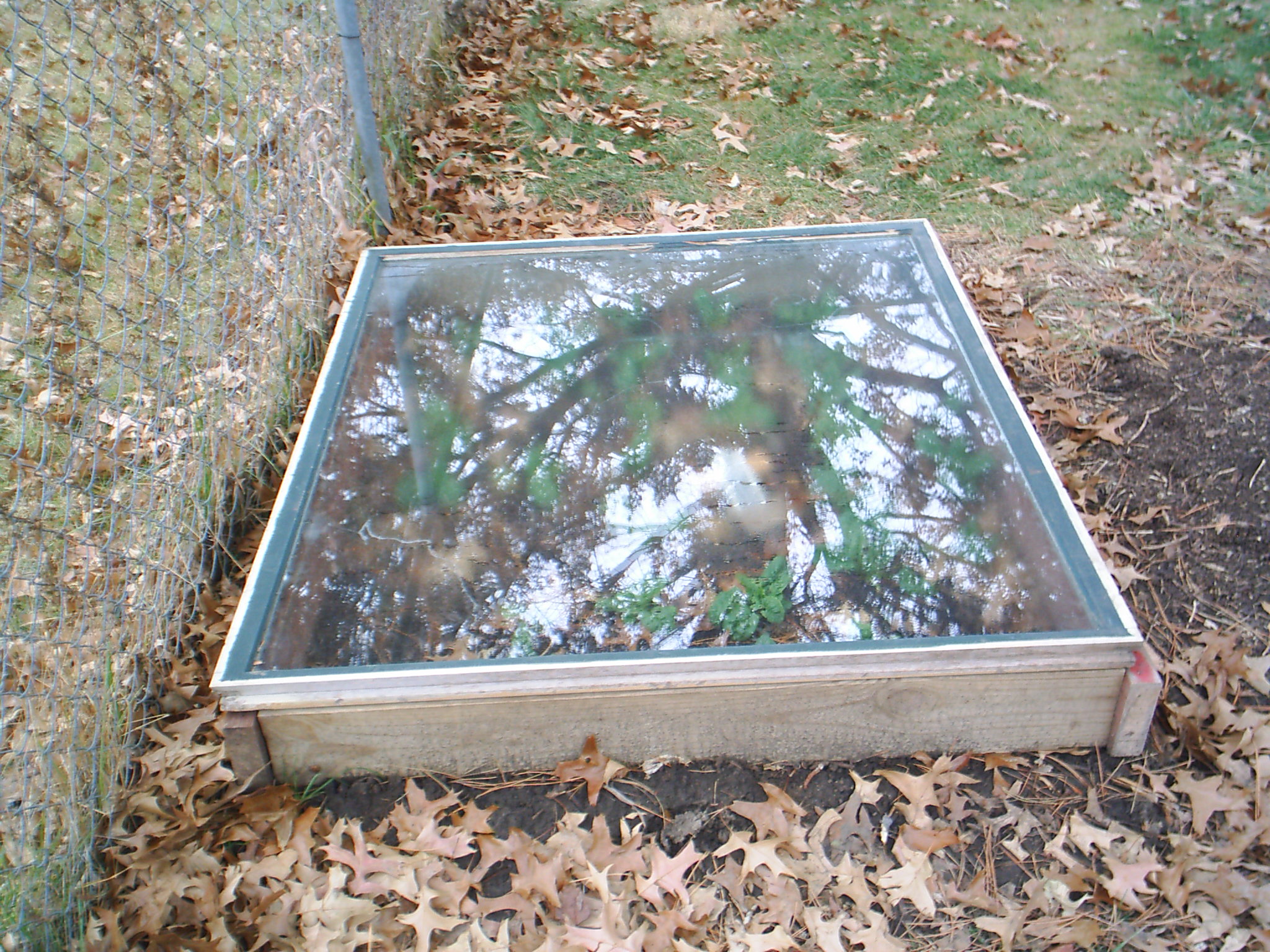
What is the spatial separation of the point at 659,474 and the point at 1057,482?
1022mm

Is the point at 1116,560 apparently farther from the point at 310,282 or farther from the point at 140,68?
the point at 140,68

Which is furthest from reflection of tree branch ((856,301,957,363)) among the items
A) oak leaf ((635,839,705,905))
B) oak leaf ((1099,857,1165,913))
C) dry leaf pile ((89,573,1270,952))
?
oak leaf ((635,839,705,905))

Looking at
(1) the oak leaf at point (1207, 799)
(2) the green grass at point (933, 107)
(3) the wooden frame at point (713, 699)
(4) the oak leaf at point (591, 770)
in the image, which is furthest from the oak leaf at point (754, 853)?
(2) the green grass at point (933, 107)

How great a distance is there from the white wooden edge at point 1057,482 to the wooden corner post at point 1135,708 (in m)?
0.09

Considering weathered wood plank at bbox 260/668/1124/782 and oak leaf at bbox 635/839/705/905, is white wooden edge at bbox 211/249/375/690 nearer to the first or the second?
weathered wood plank at bbox 260/668/1124/782

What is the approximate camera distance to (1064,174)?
5.00m

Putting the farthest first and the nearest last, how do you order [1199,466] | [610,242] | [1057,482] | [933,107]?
[933,107] → [610,242] → [1199,466] → [1057,482]

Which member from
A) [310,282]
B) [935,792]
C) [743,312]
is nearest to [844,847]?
[935,792]

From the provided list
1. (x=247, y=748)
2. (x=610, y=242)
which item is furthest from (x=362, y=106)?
(x=247, y=748)

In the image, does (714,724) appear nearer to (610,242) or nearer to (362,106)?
(610,242)

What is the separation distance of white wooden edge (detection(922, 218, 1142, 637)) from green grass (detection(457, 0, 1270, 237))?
5.86 ft

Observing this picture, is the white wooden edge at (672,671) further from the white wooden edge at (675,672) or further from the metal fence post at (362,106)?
the metal fence post at (362,106)

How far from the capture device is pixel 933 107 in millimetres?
5605

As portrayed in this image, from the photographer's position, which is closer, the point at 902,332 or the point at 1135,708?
the point at 1135,708
